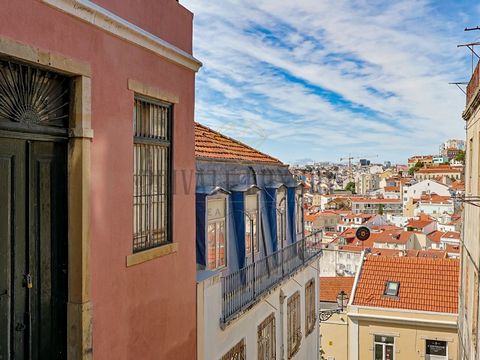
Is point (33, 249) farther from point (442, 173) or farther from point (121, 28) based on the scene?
point (442, 173)

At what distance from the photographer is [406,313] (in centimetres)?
1767

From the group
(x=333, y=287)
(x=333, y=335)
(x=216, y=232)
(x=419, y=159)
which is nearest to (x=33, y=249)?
(x=216, y=232)

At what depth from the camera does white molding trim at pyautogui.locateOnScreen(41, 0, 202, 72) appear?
160 inches

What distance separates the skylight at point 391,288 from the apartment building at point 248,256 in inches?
273

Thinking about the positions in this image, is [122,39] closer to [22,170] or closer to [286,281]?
[22,170]

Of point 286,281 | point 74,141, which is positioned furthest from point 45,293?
point 286,281

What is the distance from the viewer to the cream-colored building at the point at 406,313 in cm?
1738

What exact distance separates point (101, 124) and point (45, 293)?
170 cm

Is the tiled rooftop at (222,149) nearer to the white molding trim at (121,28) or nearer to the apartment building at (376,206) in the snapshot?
the white molding trim at (121,28)

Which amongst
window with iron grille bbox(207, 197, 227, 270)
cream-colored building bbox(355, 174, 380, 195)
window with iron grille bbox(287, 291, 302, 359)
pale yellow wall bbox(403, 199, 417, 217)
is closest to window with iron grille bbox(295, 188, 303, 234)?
window with iron grille bbox(287, 291, 302, 359)

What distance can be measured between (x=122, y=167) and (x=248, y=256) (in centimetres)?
494

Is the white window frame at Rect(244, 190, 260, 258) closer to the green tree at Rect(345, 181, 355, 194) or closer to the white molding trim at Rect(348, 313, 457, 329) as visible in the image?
the white molding trim at Rect(348, 313, 457, 329)

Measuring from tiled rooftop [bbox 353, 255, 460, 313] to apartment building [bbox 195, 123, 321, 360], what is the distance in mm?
6646

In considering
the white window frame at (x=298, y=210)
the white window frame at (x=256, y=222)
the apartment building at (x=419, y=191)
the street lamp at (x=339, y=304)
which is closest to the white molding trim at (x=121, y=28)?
the white window frame at (x=256, y=222)
